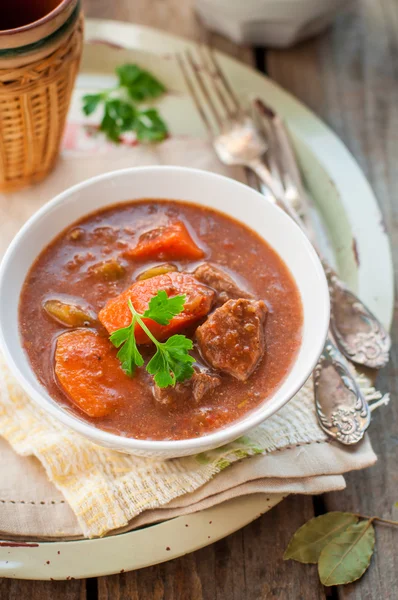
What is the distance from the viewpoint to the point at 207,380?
2.61 meters

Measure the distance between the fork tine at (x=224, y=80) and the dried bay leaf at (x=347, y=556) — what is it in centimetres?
226

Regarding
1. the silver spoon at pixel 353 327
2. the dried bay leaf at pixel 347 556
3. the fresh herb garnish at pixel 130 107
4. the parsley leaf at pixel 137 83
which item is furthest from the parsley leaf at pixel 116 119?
the dried bay leaf at pixel 347 556

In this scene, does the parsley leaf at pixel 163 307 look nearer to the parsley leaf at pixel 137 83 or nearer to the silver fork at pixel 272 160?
the silver fork at pixel 272 160

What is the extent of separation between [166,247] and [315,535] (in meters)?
1.34

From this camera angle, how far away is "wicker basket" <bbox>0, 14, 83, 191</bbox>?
3.05 meters

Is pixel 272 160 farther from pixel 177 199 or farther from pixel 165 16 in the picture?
pixel 165 16

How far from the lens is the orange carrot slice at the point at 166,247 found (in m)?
2.94

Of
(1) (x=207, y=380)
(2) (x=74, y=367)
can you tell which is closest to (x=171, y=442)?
(1) (x=207, y=380)

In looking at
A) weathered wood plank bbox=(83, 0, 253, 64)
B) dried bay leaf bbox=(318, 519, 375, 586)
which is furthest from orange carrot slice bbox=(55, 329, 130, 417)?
weathered wood plank bbox=(83, 0, 253, 64)

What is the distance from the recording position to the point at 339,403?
9.60 ft

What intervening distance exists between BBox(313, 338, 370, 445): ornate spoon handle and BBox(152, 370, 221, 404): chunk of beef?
1.80 feet

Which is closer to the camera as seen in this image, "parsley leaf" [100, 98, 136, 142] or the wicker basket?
the wicker basket

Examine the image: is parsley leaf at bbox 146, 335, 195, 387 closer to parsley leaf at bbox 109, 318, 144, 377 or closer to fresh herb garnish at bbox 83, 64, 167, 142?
parsley leaf at bbox 109, 318, 144, 377

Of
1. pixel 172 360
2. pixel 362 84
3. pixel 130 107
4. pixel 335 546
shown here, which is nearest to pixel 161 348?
pixel 172 360
